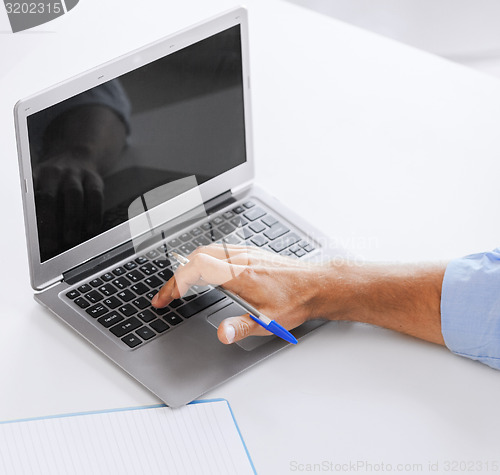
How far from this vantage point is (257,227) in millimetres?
1227

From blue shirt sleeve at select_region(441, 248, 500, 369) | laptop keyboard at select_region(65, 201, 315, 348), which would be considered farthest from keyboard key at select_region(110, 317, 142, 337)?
blue shirt sleeve at select_region(441, 248, 500, 369)

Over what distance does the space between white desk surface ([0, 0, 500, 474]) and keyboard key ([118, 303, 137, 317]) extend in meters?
0.07

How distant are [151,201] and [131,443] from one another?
0.38 m

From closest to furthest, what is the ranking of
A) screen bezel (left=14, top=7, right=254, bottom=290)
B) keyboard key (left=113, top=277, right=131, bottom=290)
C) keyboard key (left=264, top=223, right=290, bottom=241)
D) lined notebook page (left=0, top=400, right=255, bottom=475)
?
1. lined notebook page (left=0, top=400, right=255, bottom=475)
2. screen bezel (left=14, top=7, right=254, bottom=290)
3. keyboard key (left=113, top=277, right=131, bottom=290)
4. keyboard key (left=264, top=223, right=290, bottom=241)

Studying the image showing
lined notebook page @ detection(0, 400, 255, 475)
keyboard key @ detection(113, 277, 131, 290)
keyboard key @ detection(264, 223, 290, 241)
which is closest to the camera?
lined notebook page @ detection(0, 400, 255, 475)

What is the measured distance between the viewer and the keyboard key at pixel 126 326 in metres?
1.04

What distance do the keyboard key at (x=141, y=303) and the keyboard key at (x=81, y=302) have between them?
6cm

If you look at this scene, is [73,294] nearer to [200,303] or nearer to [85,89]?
[200,303]

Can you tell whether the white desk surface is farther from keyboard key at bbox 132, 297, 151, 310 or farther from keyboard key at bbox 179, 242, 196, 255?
keyboard key at bbox 179, 242, 196, 255

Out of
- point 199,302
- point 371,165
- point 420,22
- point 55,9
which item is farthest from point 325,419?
point 420,22

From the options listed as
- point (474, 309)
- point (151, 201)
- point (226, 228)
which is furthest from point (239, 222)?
point (474, 309)

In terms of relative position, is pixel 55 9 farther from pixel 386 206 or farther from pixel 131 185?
pixel 386 206

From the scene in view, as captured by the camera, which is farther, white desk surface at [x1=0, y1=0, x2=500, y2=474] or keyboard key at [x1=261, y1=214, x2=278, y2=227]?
keyboard key at [x1=261, y1=214, x2=278, y2=227]

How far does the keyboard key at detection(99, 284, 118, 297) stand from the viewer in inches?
43.1
